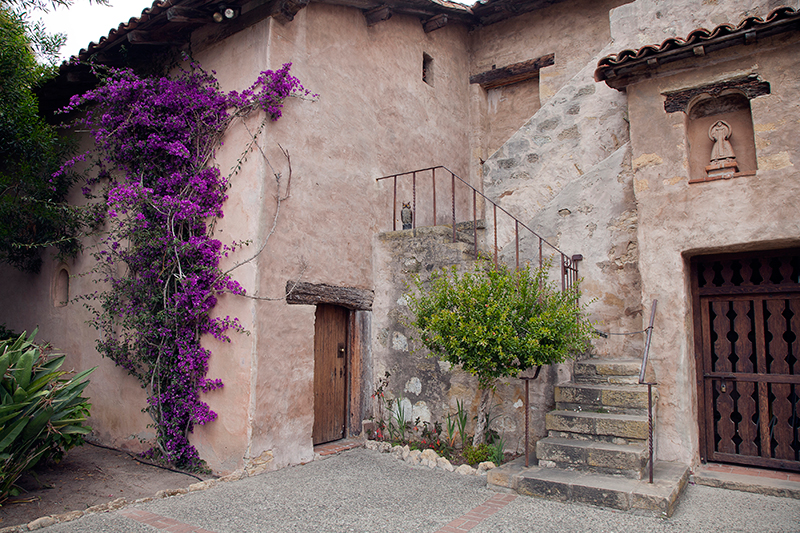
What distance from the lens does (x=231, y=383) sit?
573cm

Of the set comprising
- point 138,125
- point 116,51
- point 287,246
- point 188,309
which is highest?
point 116,51

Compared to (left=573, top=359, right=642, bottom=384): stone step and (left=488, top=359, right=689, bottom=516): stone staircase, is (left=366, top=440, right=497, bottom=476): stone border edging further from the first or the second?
(left=573, top=359, right=642, bottom=384): stone step

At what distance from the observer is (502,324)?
16.0 ft

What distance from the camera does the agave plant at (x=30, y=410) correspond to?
4.50m

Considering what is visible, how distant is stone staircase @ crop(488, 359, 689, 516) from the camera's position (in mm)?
4254

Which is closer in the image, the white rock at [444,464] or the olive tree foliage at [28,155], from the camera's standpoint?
the white rock at [444,464]

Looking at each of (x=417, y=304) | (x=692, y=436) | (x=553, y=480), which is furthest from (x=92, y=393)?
(x=692, y=436)

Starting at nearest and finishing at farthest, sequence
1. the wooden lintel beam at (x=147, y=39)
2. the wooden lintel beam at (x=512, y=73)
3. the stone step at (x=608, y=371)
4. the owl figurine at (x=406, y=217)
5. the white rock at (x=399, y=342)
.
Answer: the stone step at (x=608, y=371), the wooden lintel beam at (x=147, y=39), the white rock at (x=399, y=342), the owl figurine at (x=406, y=217), the wooden lintel beam at (x=512, y=73)

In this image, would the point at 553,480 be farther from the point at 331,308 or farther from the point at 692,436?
the point at 331,308

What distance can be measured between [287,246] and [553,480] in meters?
3.70

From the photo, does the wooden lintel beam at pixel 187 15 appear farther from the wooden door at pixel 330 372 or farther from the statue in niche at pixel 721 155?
the statue in niche at pixel 721 155

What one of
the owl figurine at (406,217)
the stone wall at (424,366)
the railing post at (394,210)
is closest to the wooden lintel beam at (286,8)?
the railing post at (394,210)

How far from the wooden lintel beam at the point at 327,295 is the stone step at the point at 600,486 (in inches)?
110

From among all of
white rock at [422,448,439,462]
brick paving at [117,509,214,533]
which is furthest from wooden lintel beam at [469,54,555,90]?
brick paving at [117,509,214,533]
